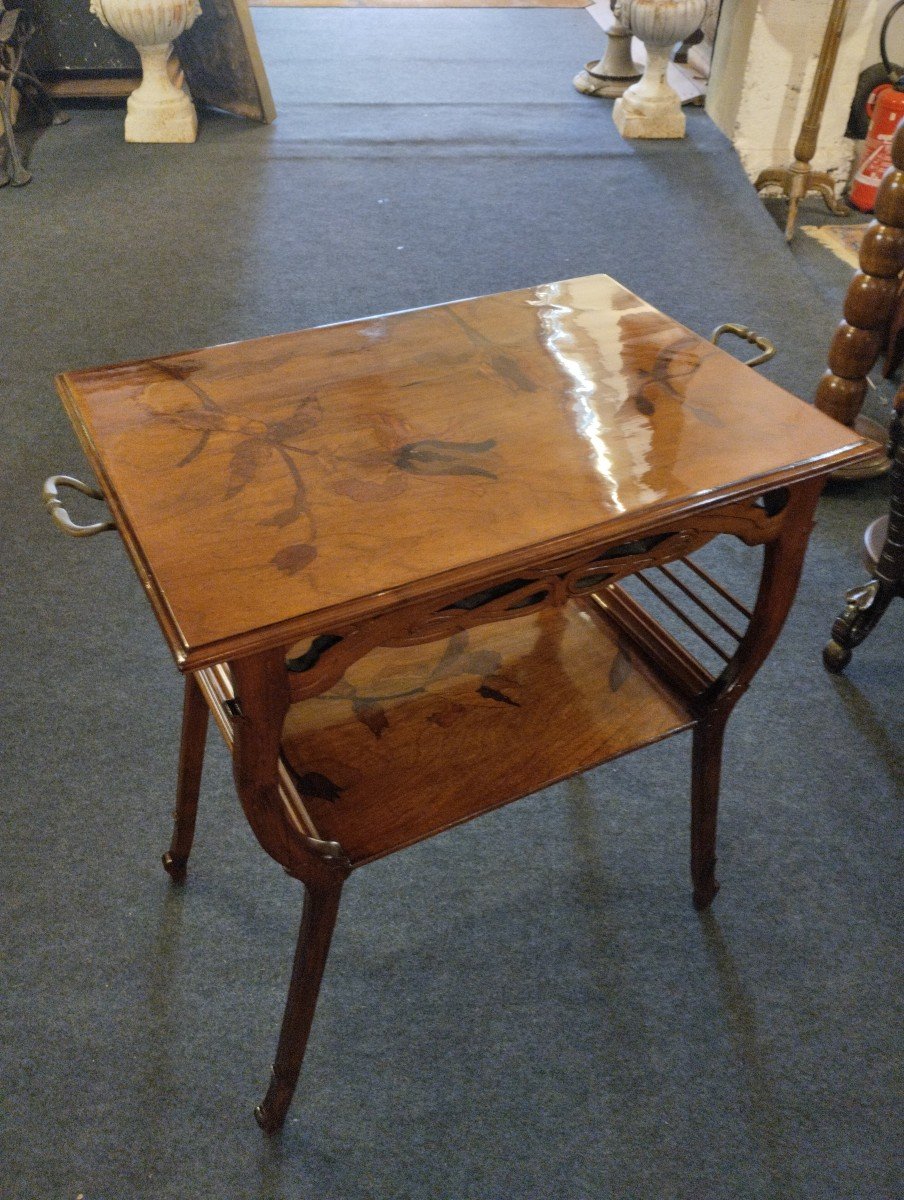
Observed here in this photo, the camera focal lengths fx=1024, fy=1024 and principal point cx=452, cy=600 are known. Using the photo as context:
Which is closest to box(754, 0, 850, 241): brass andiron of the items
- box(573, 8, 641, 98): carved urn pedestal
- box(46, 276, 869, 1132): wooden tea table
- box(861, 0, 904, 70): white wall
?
box(861, 0, 904, 70): white wall

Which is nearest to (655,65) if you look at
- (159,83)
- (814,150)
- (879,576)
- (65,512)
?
(814,150)

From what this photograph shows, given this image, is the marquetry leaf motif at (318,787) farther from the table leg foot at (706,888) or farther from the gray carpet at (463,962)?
the table leg foot at (706,888)

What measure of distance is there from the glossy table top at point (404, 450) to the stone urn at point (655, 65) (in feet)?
9.54

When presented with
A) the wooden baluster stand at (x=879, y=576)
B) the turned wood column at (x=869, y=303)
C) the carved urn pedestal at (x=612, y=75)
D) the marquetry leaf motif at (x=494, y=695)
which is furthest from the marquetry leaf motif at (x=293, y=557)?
the carved urn pedestal at (x=612, y=75)

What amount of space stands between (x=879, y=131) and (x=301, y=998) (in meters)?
3.68

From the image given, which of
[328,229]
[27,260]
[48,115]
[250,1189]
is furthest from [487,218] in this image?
[250,1189]

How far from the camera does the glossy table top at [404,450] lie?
0.98m

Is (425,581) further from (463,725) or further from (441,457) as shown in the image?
(463,725)

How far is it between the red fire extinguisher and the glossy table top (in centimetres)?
270

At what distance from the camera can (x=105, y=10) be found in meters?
3.88

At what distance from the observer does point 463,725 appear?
1324mm

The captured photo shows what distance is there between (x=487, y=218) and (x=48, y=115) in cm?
212

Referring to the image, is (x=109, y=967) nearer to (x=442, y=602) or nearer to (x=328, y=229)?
(x=442, y=602)

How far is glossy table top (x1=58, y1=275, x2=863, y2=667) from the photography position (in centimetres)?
98
